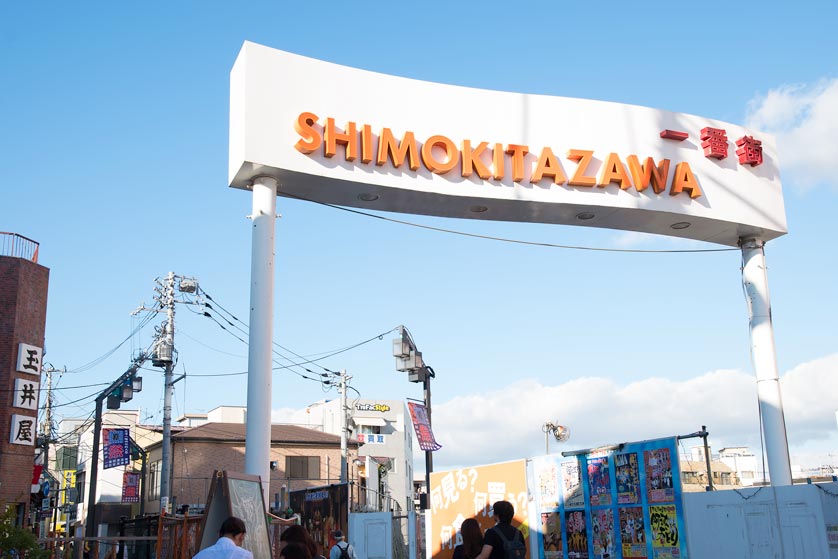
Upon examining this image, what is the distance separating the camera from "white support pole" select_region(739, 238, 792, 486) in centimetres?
1375

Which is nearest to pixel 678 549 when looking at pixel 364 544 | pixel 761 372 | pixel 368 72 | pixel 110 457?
pixel 761 372

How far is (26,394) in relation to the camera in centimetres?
2834

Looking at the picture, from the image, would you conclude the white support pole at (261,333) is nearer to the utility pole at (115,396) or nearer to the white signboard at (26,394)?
the white signboard at (26,394)

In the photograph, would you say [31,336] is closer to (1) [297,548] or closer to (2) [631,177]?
(2) [631,177]

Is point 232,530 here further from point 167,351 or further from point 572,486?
point 167,351

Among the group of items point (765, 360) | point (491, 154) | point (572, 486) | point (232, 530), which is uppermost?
point (491, 154)

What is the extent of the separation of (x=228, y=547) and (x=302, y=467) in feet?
156

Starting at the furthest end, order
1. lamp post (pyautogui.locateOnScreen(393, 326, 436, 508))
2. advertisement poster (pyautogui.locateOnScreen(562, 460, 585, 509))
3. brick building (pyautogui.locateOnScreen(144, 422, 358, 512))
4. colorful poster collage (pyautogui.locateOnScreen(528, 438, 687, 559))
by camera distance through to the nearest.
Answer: brick building (pyautogui.locateOnScreen(144, 422, 358, 512)) < lamp post (pyautogui.locateOnScreen(393, 326, 436, 508)) < advertisement poster (pyautogui.locateOnScreen(562, 460, 585, 509)) < colorful poster collage (pyautogui.locateOnScreen(528, 438, 687, 559))

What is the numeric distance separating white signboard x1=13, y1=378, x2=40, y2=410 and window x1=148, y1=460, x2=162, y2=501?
83.2ft

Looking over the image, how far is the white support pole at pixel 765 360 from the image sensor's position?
13750mm

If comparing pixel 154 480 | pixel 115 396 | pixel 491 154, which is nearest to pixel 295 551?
pixel 491 154

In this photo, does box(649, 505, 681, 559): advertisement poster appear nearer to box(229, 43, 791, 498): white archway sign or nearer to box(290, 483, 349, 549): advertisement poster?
box(229, 43, 791, 498): white archway sign

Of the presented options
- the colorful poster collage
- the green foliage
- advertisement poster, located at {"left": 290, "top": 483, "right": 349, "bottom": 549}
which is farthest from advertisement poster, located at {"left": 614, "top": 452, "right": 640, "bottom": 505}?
advertisement poster, located at {"left": 290, "top": 483, "right": 349, "bottom": 549}

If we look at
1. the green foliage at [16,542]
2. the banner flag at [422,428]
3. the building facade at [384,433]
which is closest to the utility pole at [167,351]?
the banner flag at [422,428]
